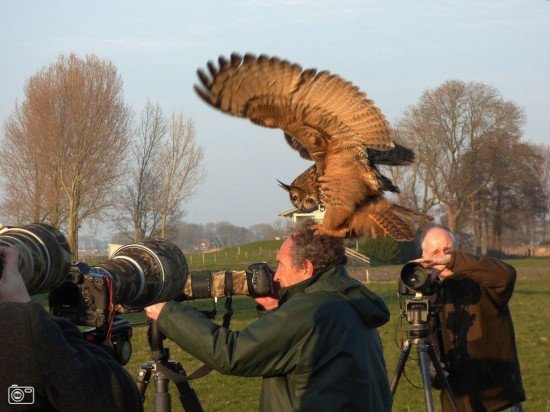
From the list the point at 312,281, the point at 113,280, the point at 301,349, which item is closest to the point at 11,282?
the point at 113,280

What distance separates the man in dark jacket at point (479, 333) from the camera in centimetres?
467

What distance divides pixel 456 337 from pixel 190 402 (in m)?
1.77

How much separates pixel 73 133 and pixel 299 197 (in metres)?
39.8

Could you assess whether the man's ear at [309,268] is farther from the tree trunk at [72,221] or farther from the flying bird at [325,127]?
the tree trunk at [72,221]

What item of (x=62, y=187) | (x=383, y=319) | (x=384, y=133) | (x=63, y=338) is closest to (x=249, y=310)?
(x=384, y=133)

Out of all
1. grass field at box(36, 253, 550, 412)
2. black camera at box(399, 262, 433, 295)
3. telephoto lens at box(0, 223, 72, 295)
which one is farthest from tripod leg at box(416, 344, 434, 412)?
telephoto lens at box(0, 223, 72, 295)

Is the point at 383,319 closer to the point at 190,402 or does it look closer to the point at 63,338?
the point at 190,402

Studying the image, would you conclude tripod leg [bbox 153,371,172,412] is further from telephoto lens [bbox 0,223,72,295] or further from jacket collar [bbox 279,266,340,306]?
telephoto lens [bbox 0,223,72,295]

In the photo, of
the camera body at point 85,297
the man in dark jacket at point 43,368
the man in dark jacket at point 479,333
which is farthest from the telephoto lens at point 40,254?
the man in dark jacket at point 479,333

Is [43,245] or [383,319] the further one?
[383,319]

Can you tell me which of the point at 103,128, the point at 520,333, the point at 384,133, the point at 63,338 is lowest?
the point at 520,333

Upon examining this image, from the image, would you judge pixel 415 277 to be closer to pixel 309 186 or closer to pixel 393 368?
pixel 309 186

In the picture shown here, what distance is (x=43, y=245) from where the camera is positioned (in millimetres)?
2512

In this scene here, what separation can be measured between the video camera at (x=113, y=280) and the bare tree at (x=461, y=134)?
37.5m
